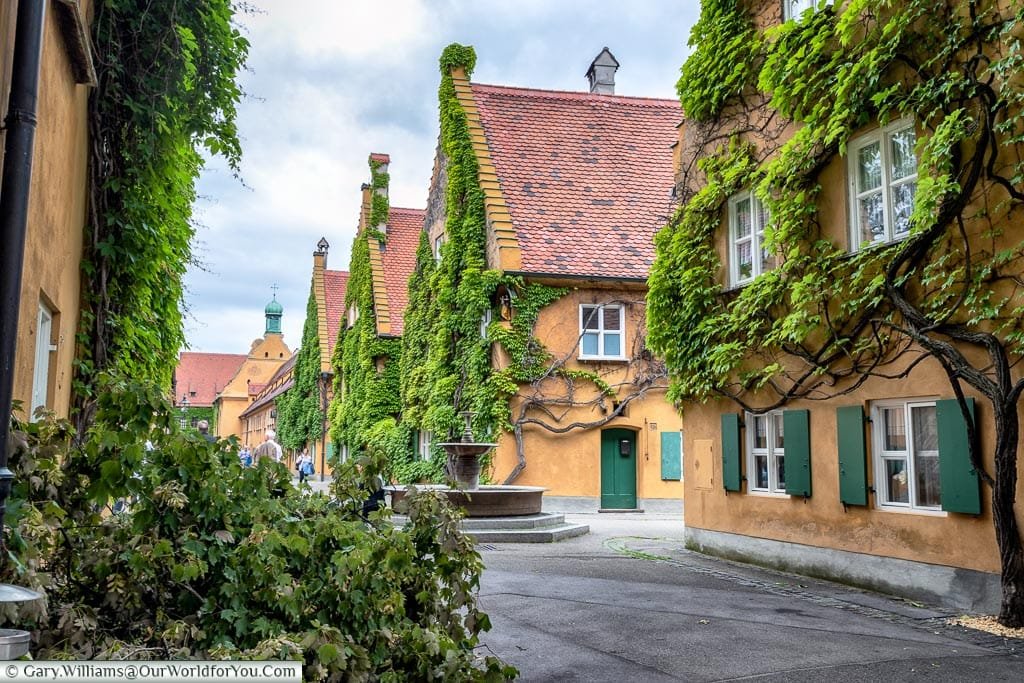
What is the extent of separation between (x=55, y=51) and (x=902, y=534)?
1014 cm

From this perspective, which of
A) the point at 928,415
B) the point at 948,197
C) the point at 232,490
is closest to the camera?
the point at 232,490

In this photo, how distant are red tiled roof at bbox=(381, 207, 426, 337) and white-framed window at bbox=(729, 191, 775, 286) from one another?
22.1 meters

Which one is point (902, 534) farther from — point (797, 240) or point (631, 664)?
point (631, 664)

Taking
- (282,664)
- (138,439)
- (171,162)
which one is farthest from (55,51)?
(282,664)

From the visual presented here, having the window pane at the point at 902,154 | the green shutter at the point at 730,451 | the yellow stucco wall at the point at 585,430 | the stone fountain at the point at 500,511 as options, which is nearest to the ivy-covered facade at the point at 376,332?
the yellow stucco wall at the point at 585,430

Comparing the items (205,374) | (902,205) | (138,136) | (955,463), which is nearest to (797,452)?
(955,463)

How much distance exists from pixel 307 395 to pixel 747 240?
42156mm

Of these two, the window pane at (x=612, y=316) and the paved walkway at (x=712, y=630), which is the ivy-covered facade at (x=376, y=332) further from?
the paved walkway at (x=712, y=630)

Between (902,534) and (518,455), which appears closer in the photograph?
(902,534)

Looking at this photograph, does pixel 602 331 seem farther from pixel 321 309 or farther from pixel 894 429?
pixel 321 309

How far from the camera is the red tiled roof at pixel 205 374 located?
373 feet

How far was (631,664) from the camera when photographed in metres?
7.16

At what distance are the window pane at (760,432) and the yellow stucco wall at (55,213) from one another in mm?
9689

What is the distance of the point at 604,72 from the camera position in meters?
33.5
